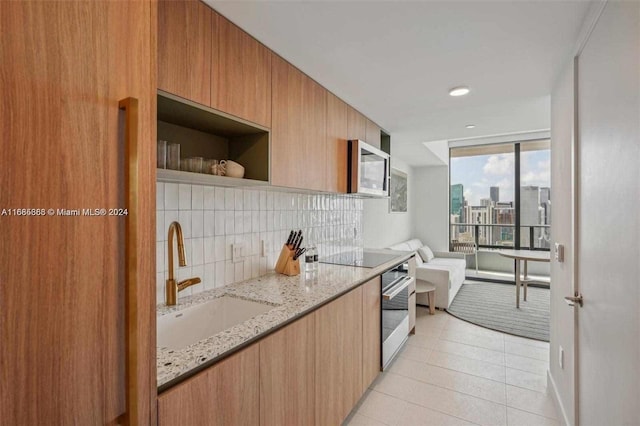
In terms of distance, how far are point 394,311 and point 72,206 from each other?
8.09 ft

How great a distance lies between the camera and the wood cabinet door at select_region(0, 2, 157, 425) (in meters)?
0.55

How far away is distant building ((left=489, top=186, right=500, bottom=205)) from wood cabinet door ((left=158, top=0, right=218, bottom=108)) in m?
5.95

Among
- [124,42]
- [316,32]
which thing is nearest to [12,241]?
[124,42]

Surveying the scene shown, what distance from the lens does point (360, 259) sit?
2.83m

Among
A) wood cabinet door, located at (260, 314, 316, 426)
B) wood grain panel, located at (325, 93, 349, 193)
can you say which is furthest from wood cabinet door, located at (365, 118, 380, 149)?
wood cabinet door, located at (260, 314, 316, 426)

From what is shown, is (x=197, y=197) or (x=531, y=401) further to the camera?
(x=531, y=401)

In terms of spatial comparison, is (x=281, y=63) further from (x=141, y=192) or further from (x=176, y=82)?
(x=141, y=192)

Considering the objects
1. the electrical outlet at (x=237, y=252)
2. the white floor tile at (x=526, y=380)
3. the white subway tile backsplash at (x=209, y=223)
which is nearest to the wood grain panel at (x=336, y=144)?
the electrical outlet at (x=237, y=252)

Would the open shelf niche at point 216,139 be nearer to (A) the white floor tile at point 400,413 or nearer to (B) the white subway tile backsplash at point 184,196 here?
(B) the white subway tile backsplash at point 184,196

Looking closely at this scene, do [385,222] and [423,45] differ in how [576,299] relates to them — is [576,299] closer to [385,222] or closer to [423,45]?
[423,45]

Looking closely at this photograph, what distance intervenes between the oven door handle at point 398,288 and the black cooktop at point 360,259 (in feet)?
0.74

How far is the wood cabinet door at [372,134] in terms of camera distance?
2.98 m

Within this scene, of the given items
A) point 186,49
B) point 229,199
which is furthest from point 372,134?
point 186,49

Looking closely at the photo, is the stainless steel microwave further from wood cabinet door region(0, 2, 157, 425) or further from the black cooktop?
wood cabinet door region(0, 2, 157, 425)
